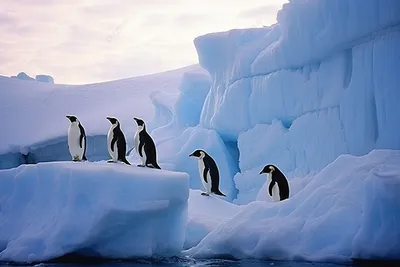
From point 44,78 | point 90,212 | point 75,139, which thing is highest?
point 44,78

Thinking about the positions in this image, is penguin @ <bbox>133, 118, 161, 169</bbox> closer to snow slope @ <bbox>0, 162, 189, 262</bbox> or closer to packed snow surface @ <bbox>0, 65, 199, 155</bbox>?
snow slope @ <bbox>0, 162, 189, 262</bbox>

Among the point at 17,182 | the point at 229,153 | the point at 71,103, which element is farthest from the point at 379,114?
the point at 71,103

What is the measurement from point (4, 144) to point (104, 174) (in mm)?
18921

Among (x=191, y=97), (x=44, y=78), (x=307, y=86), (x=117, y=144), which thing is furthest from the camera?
(x=44, y=78)

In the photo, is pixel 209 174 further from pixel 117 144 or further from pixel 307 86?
pixel 307 86

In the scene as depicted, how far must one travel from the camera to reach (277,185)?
1078 centimetres

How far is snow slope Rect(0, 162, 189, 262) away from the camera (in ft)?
23.7

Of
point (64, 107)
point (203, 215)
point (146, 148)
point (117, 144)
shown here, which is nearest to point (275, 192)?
point (203, 215)

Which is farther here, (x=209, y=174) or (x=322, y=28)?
(x=322, y=28)

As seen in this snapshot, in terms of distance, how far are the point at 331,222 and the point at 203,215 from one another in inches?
135

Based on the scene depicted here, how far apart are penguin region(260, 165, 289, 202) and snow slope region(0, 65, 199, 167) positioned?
14407 mm

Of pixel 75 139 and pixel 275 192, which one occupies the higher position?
pixel 75 139

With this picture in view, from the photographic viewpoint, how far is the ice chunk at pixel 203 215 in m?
9.57

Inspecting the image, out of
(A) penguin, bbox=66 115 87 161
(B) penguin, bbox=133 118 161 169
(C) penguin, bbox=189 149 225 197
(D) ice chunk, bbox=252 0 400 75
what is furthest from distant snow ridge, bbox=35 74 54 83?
(B) penguin, bbox=133 118 161 169
